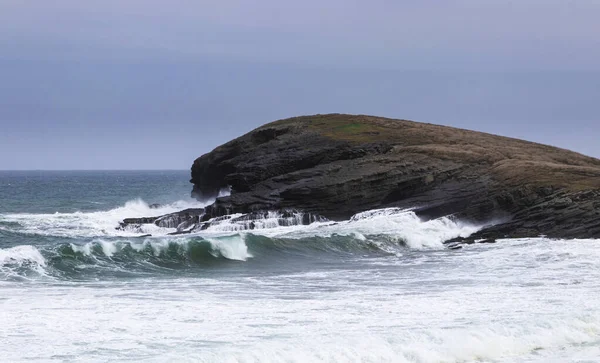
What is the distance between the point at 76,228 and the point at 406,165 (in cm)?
1778

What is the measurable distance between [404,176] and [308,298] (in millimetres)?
22877

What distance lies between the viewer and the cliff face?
38.9 metres

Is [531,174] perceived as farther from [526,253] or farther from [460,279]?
[460,279]

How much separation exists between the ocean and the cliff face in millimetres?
2326

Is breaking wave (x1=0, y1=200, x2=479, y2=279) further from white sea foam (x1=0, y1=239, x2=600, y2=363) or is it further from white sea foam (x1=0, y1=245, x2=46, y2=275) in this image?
white sea foam (x1=0, y1=239, x2=600, y2=363)

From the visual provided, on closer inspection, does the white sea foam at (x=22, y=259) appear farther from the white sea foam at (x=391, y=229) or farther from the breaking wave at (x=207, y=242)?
the white sea foam at (x=391, y=229)

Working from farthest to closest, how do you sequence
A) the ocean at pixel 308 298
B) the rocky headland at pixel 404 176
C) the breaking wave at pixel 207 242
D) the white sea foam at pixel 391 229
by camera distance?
the rocky headland at pixel 404 176 → the white sea foam at pixel 391 229 → the breaking wave at pixel 207 242 → the ocean at pixel 308 298

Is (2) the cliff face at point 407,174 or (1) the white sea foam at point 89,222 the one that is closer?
(2) the cliff face at point 407,174

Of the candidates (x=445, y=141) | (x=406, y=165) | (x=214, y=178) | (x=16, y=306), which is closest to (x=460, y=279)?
(x=16, y=306)

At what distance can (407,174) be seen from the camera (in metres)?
45.4

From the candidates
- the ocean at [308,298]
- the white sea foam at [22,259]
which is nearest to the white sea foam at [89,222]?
the ocean at [308,298]

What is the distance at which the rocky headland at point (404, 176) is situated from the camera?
38875 mm

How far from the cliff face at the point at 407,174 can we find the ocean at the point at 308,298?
2.33m

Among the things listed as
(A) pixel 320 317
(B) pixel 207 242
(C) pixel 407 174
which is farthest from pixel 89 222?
(A) pixel 320 317
